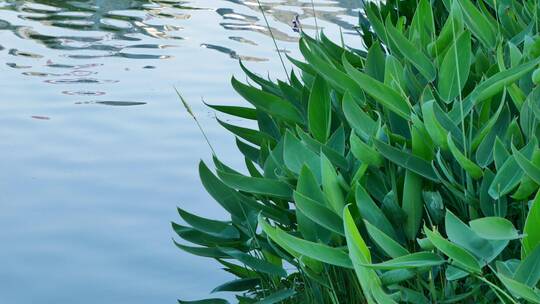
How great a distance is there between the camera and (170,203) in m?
4.84

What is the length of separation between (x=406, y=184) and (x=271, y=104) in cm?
60

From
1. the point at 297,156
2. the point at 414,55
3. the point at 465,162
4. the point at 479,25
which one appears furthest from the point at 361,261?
the point at 479,25

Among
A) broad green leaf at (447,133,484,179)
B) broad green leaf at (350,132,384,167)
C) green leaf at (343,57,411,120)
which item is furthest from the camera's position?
green leaf at (343,57,411,120)

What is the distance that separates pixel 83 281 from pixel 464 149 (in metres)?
2.42

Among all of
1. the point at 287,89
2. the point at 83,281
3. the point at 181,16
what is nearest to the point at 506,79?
the point at 287,89

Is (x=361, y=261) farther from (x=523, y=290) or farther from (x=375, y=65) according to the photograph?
(x=375, y=65)

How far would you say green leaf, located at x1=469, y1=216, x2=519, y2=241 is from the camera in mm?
1663

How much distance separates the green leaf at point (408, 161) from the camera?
1.96m

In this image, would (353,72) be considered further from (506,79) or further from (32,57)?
(32,57)

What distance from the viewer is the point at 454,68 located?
2127 mm

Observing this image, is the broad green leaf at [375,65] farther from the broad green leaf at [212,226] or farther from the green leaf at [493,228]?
the green leaf at [493,228]

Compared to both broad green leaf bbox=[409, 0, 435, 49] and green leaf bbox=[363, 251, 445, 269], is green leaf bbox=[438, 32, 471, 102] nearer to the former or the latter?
broad green leaf bbox=[409, 0, 435, 49]

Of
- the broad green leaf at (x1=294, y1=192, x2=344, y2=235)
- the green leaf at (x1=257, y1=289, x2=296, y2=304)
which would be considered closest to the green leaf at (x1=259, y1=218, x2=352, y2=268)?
the broad green leaf at (x1=294, y1=192, x2=344, y2=235)

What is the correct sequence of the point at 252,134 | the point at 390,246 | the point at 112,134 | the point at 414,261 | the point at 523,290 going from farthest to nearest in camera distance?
the point at 112,134 < the point at 252,134 < the point at 390,246 < the point at 414,261 < the point at 523,290
